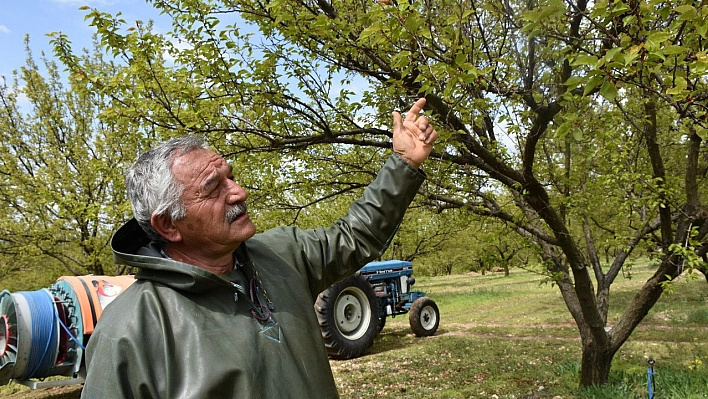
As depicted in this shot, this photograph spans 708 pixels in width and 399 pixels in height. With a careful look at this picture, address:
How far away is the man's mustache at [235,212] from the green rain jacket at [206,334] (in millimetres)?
153

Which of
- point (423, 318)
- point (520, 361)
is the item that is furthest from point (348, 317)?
point (520, 361)

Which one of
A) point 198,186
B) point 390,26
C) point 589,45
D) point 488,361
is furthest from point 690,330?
point 198,186

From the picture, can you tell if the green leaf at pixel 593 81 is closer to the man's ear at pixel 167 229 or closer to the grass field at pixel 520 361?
the man's ear at pixel 167 229

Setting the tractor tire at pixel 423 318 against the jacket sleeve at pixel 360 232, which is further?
the tractor tire at pixel 423 318

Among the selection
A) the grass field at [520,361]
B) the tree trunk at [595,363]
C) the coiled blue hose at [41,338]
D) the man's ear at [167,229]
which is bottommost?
the grass field at [520,361]

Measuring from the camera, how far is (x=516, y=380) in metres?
6.62

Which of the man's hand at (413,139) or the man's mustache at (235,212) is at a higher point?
the man's hand at (413,139)

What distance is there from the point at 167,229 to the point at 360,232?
0.80 m

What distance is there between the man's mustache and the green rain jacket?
0.50 ft

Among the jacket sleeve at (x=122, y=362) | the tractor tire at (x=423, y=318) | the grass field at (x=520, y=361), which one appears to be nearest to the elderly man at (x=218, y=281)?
the jacket sleeve at (x=122, y=362)

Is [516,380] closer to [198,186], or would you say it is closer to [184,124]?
[184,124]

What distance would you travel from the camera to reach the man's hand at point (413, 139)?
2.20m

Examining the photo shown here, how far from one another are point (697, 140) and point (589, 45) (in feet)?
6.31

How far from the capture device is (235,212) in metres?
1.82
